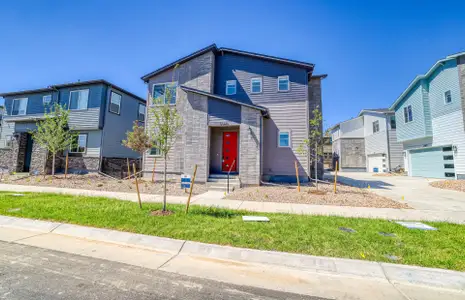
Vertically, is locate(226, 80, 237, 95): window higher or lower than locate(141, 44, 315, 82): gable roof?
lower

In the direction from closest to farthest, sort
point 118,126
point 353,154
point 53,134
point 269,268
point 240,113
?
point 269,268
point 240,113
point 53,134
point 118,126
point 353,154

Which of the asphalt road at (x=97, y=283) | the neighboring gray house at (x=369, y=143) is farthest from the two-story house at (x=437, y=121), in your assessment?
the asphalt road at (x=97, y=283)

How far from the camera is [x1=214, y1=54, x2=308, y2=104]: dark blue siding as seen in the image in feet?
44.1

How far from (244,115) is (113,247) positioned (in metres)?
8.99

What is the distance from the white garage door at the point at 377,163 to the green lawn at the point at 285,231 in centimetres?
2194

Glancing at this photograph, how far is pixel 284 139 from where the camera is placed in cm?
1327

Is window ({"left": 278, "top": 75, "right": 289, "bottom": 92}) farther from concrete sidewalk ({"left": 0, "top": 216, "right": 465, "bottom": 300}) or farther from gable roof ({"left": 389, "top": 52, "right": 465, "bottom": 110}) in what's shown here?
concrete sidewalk ({"left": 0, "top": 216, "right": 465, "bottom": 300})

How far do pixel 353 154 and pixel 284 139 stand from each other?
1988 centimetres

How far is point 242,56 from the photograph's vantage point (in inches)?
570

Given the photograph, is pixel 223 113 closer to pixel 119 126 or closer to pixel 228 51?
pixel 228 51

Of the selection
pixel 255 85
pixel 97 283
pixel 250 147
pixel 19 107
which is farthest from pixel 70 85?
pixel 97 283

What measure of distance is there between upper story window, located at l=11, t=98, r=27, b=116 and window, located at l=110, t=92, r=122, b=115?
30.1 feet

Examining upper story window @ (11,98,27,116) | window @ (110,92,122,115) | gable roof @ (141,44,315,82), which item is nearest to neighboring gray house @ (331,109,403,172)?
gable roof @ (141,44,315,82)

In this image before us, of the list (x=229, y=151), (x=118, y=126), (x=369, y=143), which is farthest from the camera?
(x=369, y=143)
